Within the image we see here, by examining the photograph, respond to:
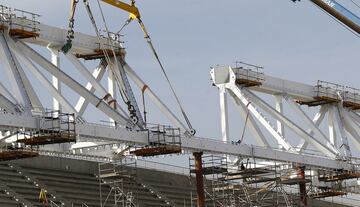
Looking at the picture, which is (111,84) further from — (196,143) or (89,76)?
(196,143)

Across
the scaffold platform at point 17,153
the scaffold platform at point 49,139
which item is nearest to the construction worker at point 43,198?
the scaffold platform at point 17,153

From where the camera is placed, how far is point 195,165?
2404 inches

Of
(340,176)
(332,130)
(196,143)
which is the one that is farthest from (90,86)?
(332,130)

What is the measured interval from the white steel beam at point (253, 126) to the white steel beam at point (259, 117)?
35 centimetres

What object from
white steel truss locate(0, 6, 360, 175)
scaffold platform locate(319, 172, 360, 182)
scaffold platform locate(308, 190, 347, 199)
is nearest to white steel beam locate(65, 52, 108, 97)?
white steel truss locate(0, 6, 360, 175)

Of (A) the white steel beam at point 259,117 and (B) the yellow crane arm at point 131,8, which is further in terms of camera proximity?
(A) the white steel beam at point 259,117

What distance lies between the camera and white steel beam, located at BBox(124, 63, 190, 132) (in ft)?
194

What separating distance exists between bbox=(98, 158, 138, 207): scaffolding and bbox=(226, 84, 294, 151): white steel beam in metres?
7.42

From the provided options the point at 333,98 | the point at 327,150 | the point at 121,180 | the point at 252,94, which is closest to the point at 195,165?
the point at 121,180

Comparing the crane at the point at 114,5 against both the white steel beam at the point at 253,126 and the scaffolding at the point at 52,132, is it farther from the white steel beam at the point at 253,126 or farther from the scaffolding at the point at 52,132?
the white steel beam at the point at 253,126

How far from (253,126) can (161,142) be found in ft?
40.5

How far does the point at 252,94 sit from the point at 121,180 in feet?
34.1

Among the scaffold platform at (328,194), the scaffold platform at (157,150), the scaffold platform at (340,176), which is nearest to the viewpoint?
the scaffold platform at (157,150)

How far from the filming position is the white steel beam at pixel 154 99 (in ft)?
194
